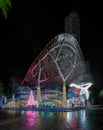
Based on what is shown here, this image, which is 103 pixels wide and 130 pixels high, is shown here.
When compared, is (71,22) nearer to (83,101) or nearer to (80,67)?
(80,67)

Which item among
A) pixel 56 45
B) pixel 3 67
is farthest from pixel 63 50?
pixel 3 67

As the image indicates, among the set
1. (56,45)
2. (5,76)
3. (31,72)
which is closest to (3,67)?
(5,76)

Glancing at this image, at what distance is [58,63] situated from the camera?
274 ft

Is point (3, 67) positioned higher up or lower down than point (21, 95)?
higher up

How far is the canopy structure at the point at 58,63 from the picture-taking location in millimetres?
77750

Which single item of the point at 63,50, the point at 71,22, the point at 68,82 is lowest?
the point at 68,82

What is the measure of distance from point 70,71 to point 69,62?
2.86 meters

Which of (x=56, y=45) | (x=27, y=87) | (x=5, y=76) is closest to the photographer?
(x=56, y=45)

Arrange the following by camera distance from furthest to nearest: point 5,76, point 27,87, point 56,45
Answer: point 27,87
point 5,76
point 56,45

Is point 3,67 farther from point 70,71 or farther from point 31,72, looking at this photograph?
point 70,71

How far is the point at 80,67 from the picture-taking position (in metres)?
87.6

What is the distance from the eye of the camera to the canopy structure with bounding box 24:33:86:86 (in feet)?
255

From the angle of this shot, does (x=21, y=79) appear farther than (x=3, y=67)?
Yes

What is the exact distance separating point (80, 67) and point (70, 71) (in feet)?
9.99
